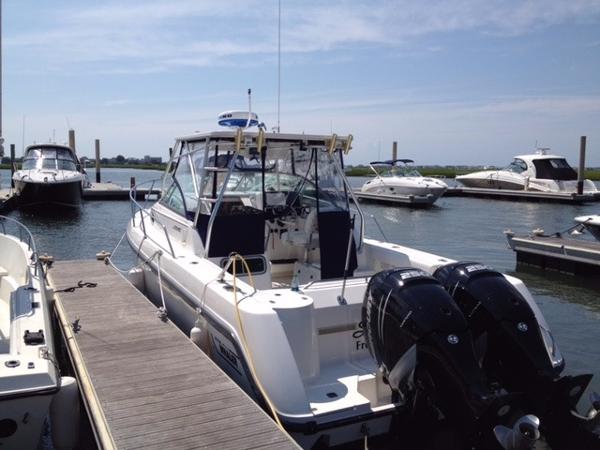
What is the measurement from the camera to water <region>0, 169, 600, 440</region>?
340 inches

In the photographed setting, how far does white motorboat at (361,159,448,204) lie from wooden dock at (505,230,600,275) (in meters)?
12.5

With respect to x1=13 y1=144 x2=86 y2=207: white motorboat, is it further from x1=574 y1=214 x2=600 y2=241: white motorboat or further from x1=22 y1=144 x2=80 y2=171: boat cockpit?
x1=574 y1=214 x2=600 y2=241: white motorboat

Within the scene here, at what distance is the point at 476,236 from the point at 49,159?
1786cm

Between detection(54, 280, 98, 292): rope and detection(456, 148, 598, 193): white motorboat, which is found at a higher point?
detection(456, 148, 598, 193): white motorboat

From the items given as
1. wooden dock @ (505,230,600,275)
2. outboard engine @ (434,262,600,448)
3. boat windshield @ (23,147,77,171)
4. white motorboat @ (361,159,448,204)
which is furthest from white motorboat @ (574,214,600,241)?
boat windshield @ (23,147,77,171)

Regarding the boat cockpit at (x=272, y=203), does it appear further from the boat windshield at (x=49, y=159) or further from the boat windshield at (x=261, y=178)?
the boat windshield at (x=49, y=159)

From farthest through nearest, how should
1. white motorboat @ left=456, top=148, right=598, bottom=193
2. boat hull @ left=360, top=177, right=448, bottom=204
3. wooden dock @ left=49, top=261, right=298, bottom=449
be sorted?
white motorboat @ left=456, top=148, right=598, bottom=193, boat hull @ left=360, top=177, right=448, bottom=204, wooden dock @ left=49, top=261, right=298, bottom=449

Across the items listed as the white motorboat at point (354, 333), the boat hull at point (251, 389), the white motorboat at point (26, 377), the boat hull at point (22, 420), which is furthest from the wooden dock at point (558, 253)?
the boat hull at point (22, 420)

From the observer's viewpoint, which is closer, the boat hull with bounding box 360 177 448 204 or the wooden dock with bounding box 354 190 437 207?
the wooden dock with bounding box 354 190 437 207

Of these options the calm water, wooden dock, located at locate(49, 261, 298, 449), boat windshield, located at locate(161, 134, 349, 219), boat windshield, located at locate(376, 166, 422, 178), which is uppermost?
boat windshield, located at locate(161, 134, 349, 219)

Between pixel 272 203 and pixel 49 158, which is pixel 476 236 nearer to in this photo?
pixel 272 203

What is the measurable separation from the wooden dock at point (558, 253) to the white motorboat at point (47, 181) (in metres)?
16.7

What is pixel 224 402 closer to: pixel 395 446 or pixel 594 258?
pixel 395 446

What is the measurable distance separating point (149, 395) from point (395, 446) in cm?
178
